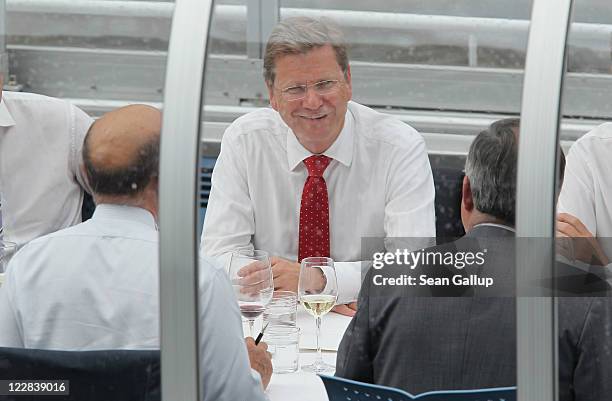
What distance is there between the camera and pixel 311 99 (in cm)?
336

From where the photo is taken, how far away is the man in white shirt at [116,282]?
2186 millimetres

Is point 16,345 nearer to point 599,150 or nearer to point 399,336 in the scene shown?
point 399,336

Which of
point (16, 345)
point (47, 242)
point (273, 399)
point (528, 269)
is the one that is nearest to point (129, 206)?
point (47, 242)

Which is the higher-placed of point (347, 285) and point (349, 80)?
point (349, 80)

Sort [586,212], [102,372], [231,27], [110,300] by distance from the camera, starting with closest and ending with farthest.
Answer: [102,372] → [110,300] → [586,212] → [231,27]

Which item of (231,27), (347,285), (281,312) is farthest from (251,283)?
(231,27)

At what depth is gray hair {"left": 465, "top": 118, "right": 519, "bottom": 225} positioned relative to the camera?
7.59ft

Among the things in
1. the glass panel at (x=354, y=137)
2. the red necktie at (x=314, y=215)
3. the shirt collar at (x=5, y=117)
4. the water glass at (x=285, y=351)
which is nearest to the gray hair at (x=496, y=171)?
the glass panel at (x=354, y=137)

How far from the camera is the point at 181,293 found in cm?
188

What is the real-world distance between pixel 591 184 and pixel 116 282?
1.64 metres

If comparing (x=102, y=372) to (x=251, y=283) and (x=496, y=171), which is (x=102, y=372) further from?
(x=496, y=171)

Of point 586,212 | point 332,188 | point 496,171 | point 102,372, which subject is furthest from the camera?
point 332,188

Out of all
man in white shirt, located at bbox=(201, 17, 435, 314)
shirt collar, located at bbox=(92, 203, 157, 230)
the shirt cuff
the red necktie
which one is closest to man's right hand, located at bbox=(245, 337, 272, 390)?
shirt collar, located at bbox=(92, 203, 157, 230)

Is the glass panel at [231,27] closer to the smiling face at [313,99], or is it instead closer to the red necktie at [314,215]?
the smiling face at [313,99]
